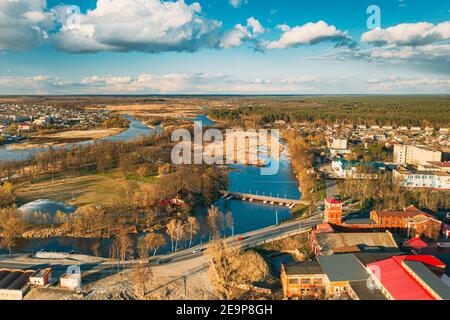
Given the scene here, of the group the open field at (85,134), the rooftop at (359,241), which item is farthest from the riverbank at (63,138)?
the rooftop at (359,241)

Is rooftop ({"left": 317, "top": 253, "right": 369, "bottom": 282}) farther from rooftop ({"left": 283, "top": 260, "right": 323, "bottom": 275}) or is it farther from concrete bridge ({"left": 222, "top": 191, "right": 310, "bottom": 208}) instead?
concrete bridge ({"left": 222, "top": 191, "right": 310, "bottom": 208})

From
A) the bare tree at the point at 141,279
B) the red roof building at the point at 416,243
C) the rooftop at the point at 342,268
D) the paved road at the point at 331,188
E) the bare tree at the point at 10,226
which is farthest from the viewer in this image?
the paved road at the point at 331,188

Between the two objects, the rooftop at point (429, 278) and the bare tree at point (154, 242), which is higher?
the rooftop at point (429, 278)

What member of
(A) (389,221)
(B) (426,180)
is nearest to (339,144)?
(B) (426,180)

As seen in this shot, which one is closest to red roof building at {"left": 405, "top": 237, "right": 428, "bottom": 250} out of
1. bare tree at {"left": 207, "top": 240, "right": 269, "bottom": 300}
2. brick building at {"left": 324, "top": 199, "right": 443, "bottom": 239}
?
brick building at {"left": 324, "top": 199, "right": 443, "bottom": 239}

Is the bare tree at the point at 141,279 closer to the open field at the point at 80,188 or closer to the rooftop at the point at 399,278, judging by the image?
the rooftop at the point at 399,278

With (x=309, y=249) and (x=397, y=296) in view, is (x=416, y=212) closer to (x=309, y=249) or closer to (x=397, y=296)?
(x=309, y=249)

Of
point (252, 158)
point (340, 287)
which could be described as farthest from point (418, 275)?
point (252, 158)
